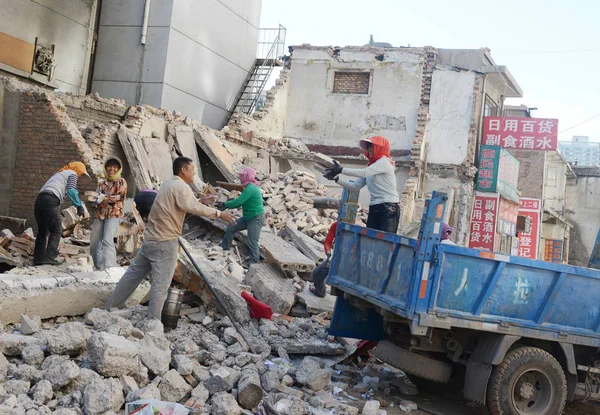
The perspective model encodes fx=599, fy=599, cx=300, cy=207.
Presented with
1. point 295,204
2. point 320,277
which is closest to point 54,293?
point 320,277

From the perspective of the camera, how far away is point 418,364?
514 cm

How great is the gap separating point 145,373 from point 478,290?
2.74m

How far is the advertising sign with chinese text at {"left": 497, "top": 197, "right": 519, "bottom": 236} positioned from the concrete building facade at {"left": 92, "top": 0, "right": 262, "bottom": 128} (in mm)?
11236

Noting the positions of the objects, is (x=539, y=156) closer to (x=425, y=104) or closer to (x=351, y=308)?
(x=425, y=104)

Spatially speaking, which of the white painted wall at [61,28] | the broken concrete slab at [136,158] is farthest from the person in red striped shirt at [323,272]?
the white painted wall at [61,28]

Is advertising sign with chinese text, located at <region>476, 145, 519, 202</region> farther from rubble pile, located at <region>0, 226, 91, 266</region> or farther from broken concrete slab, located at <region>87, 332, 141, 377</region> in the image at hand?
broken concrete slab, located at <region>87, 332, 141, 377</region>

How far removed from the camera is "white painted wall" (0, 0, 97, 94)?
603 inches

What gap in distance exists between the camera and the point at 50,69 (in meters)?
16.5

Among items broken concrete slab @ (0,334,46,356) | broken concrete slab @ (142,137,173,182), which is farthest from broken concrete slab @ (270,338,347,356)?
broken concrete slab @ (142,137,173,182)

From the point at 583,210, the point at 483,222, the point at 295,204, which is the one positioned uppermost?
the point at 583,210

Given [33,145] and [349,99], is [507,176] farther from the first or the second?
[33,145]

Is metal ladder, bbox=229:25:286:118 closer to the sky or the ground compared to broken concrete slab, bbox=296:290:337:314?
closer to the sky

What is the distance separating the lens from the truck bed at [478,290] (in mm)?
4793

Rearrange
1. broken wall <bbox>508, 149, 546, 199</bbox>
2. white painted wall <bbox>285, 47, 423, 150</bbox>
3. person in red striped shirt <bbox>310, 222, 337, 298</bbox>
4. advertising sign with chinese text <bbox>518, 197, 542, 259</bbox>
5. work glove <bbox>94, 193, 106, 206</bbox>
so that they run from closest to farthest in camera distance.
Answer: work glove <bbox>94, 193, 106, 206</bbox> < person in red striped shirt <bbox>310, 222, 337, 298</bbox> < white painted wall <bbox>285, 47, 423, 150</bbox> < advertising sign with chinese text <bbox>518, 197, 542, 259</bbox> < broken wall <bbox>508, 149, 546, 199</bbox>
